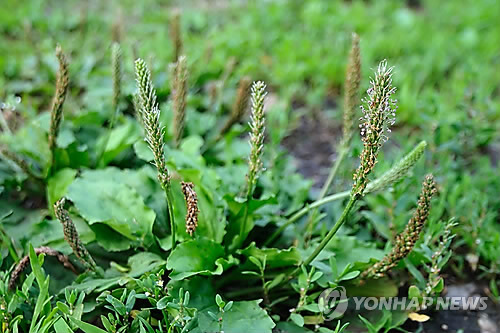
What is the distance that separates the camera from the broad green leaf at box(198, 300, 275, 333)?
213 cm

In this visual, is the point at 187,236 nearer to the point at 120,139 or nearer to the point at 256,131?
the point at 256,131

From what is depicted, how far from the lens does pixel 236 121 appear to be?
11.0 feet

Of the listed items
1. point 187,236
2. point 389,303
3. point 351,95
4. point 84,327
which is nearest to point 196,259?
point 187,236

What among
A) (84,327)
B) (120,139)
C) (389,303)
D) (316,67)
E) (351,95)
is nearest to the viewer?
(84,327)

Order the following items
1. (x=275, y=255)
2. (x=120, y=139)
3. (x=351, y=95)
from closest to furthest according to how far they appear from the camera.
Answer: (x=275, y=255)
(x=351, y=95)
(x=120, y=139)

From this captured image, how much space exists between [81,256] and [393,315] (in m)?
1.37

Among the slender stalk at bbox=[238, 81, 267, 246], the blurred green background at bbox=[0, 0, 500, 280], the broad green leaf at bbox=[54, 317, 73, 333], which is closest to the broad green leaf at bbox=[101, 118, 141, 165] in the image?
the blurred green background at bbox=[0, 0, 500, 280]

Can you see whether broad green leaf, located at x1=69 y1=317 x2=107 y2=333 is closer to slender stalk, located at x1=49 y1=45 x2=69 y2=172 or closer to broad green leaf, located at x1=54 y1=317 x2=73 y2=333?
broad green leaf, located at x1=54 y1=317 x2=73 y2=333

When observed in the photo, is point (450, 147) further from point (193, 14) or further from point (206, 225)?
point (193, 14)

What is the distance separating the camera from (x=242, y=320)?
7.19 ft

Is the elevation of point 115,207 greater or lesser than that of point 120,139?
lesser

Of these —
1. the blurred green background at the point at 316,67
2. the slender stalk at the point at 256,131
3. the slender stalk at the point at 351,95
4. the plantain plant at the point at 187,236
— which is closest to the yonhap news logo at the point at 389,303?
the plantain plant at the point at 187,236

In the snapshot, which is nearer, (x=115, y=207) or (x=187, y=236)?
(x=187, y=236)

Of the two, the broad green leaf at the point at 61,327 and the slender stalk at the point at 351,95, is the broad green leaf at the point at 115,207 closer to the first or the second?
the broad green leaf at the point at 61,327
